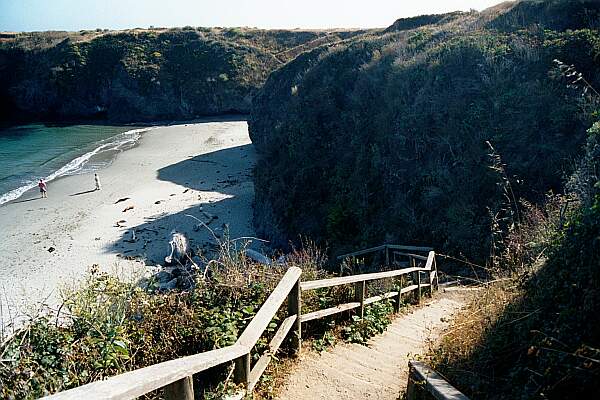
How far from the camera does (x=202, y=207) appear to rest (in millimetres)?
25234

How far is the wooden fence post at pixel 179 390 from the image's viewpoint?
2580 millimetres

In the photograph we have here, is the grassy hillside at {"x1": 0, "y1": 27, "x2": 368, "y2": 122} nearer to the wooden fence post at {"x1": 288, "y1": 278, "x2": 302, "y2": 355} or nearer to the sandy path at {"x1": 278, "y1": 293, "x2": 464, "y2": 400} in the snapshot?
the sandy path at {"x1": 278, "y1": 293, "x2": 464, "y2": 400}

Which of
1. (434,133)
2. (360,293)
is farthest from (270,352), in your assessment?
(434,133)

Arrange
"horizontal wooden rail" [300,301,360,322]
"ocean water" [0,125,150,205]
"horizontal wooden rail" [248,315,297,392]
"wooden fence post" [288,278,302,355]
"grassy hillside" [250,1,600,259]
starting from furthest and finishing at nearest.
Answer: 1. "ocean water" [0,125,150,205]
2. "grassy hillside" [250,1,600,259]
3. "horizontal wooden rail" [300,301,360,322]
4. "wooden fence post" [288,278,302,355]
5. "horizontal wooden rail" [248,315,297,392]

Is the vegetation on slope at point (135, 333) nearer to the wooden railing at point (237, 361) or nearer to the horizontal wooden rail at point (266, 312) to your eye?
the wooden railing at point (237, 361)

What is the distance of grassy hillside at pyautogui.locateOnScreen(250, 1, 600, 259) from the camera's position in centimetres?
1279

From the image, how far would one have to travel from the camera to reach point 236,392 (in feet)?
11.1

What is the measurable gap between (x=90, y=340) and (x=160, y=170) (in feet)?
102

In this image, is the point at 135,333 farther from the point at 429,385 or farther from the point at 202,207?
the point at 202,207

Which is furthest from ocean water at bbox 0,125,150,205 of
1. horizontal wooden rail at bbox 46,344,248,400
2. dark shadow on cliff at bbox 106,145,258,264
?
horizontal wooden rail at bbox 46,344,248,400

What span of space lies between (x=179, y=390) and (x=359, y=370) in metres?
2.82

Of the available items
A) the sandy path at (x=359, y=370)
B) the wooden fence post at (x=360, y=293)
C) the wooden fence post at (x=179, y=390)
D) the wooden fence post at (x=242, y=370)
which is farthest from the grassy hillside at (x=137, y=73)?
the wooden fence post at (x=179, y=390)

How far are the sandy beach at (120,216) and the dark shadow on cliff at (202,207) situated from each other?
5 cm

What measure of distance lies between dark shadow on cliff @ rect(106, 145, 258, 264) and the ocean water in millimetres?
8476
